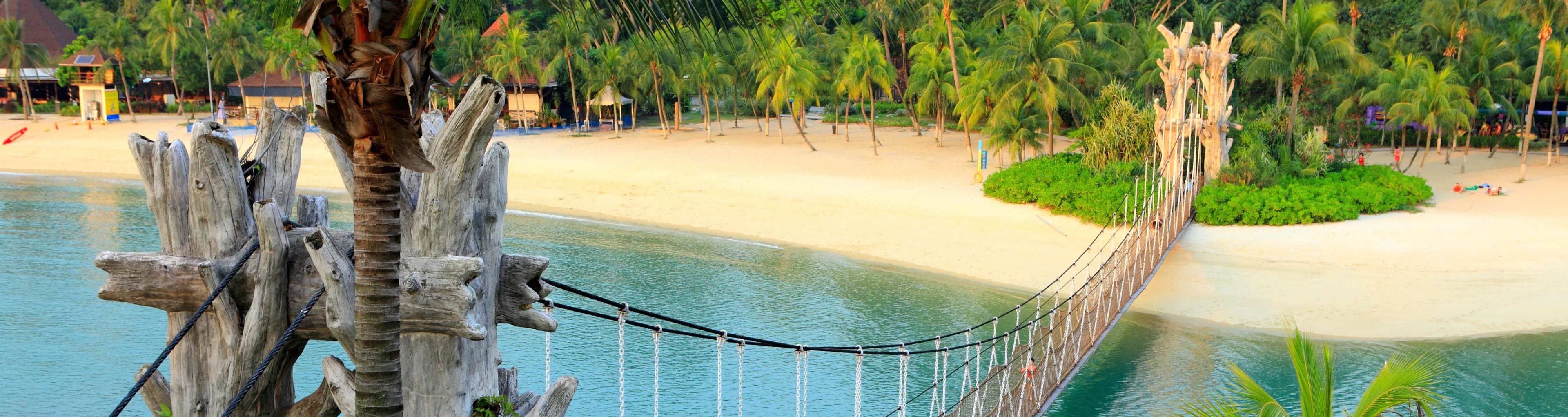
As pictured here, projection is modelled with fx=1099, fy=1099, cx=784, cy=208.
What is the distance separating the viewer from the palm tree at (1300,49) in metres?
18.3

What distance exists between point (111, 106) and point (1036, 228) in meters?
Result: 30.4

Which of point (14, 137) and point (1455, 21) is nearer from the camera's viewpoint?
point (1455, 21)

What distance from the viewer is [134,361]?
11.2 metres

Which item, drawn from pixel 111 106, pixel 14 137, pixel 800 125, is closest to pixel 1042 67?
pixel 800 125

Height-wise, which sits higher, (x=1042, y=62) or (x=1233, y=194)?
(x=1042, y=62)

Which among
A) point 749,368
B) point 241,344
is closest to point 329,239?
point 241,344

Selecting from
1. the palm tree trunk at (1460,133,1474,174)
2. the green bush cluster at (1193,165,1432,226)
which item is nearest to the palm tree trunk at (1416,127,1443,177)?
the palm tree trunk at (1460,133,1474,174)

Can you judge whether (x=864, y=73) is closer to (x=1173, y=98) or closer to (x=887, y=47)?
(x=1173, y=98)

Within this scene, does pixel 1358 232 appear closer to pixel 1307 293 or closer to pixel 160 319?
pixel 1307 293

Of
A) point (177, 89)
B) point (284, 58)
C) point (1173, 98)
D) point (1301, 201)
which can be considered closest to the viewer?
point (1173, 98)

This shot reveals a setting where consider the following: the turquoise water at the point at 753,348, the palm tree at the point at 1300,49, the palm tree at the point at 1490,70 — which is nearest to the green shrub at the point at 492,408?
the turquoise water at the point at 753,348

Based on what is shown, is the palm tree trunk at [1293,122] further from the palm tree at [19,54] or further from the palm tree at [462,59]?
the palm tree at [19,54]

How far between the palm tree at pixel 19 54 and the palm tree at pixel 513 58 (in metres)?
15.0

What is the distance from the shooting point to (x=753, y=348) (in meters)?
12.2
